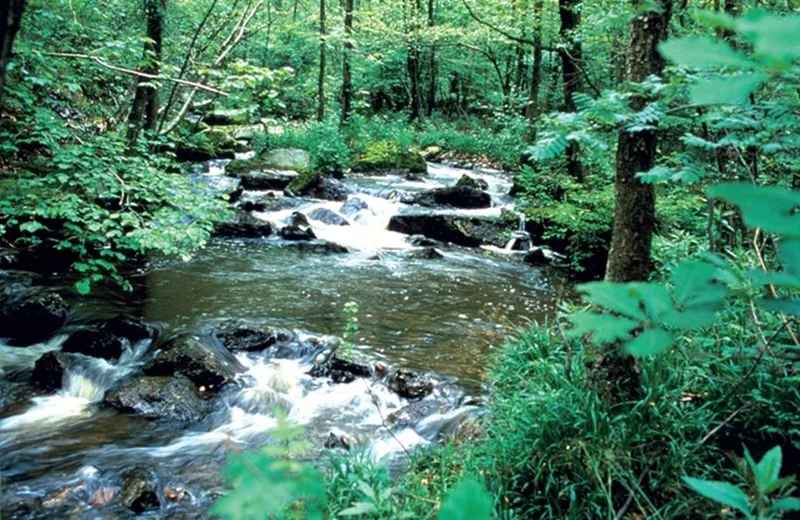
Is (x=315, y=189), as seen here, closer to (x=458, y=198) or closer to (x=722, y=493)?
(x=458, y=198)

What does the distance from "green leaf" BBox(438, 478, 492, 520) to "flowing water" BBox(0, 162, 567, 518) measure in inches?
137

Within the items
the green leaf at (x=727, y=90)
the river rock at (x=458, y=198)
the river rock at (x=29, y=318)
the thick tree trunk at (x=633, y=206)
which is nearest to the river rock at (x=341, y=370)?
the thick tree trunk at (x=633, y=206)

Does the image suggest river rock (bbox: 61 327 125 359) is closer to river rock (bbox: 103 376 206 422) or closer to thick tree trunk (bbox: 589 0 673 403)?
river rock (bbox: 103 376 206 422)

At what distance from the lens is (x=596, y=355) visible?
376 cm

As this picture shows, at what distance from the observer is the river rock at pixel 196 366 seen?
6.11 meters

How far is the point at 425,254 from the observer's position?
1159cm

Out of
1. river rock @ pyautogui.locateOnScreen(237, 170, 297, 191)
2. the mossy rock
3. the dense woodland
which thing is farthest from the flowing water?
the mossy rock

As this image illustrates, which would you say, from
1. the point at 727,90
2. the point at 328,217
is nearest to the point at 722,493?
the point at 727,90

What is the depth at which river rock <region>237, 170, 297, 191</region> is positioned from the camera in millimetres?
15539

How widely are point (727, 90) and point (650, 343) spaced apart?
41cm

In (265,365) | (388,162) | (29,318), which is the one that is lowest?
(265,365)

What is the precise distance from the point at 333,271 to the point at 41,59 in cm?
618

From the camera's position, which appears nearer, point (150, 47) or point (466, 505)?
point (466, 505)

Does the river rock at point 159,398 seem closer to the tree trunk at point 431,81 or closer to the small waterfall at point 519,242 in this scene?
the small waterfall at point 519,242
